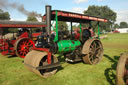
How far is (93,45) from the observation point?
6.02 m

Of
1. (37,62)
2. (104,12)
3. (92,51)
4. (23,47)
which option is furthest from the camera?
(104,12)

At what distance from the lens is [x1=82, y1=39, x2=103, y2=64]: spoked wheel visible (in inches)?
216

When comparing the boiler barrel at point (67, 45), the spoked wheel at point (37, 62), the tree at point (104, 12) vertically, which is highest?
the tree at point (104, 12)

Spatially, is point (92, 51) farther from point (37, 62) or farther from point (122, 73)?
point (122, 73)

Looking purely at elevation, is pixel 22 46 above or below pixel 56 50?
below

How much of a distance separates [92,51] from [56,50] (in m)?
1.81

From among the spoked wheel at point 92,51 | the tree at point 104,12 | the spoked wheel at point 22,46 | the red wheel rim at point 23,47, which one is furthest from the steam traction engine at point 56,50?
the tree at point 104,12

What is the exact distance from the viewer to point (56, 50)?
5148mm

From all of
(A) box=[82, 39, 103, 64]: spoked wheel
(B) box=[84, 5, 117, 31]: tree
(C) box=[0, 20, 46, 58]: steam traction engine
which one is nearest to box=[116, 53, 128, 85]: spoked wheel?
(A) box=[82, 39, 103, 64]: spoked wheel

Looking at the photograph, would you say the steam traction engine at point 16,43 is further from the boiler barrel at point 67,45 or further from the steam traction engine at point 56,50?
the boiler barrel at point 67,45

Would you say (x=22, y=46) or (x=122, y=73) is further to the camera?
(x=22, y=46)

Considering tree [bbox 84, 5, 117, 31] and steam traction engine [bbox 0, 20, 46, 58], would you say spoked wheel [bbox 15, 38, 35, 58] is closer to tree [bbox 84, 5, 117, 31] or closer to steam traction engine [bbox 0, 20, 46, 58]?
steam traction engine [bbox 0, 20, 46, 58]

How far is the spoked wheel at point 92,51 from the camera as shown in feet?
18.0

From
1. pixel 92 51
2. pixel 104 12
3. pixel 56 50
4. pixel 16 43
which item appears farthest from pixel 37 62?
pixel 104 12
